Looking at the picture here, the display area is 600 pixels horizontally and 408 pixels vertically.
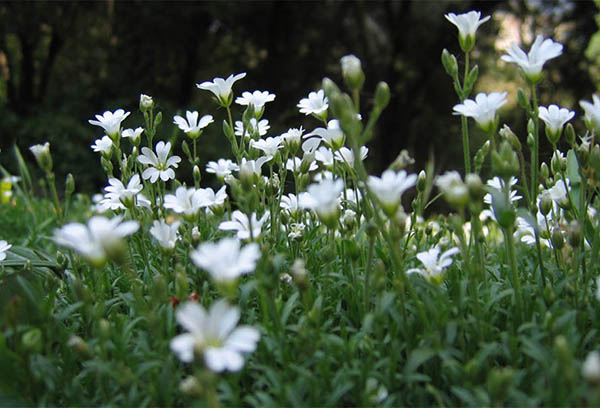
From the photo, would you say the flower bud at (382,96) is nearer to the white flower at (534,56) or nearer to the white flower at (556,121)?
the white flower at (534,56)

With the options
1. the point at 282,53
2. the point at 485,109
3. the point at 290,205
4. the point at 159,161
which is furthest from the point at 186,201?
the point at 282,53

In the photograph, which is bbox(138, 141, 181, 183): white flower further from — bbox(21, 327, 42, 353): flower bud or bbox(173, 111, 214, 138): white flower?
bbox(21, 327, 42, 353): flower bud

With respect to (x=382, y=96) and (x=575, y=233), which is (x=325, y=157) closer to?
(x=382, y=96)

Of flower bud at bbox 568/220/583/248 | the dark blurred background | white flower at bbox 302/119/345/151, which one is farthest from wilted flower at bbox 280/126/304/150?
the dark blurred background

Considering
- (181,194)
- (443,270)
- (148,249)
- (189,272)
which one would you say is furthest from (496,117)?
(148,249)

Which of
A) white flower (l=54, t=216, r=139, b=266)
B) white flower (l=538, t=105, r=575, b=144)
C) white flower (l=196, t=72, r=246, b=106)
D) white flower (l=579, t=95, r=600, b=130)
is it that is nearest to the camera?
white flower (l=54, t=216, r=139, b=266)

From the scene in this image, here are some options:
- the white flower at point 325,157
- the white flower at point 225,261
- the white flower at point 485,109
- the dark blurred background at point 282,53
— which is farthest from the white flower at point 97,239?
the dark blurred background at point 282,53
